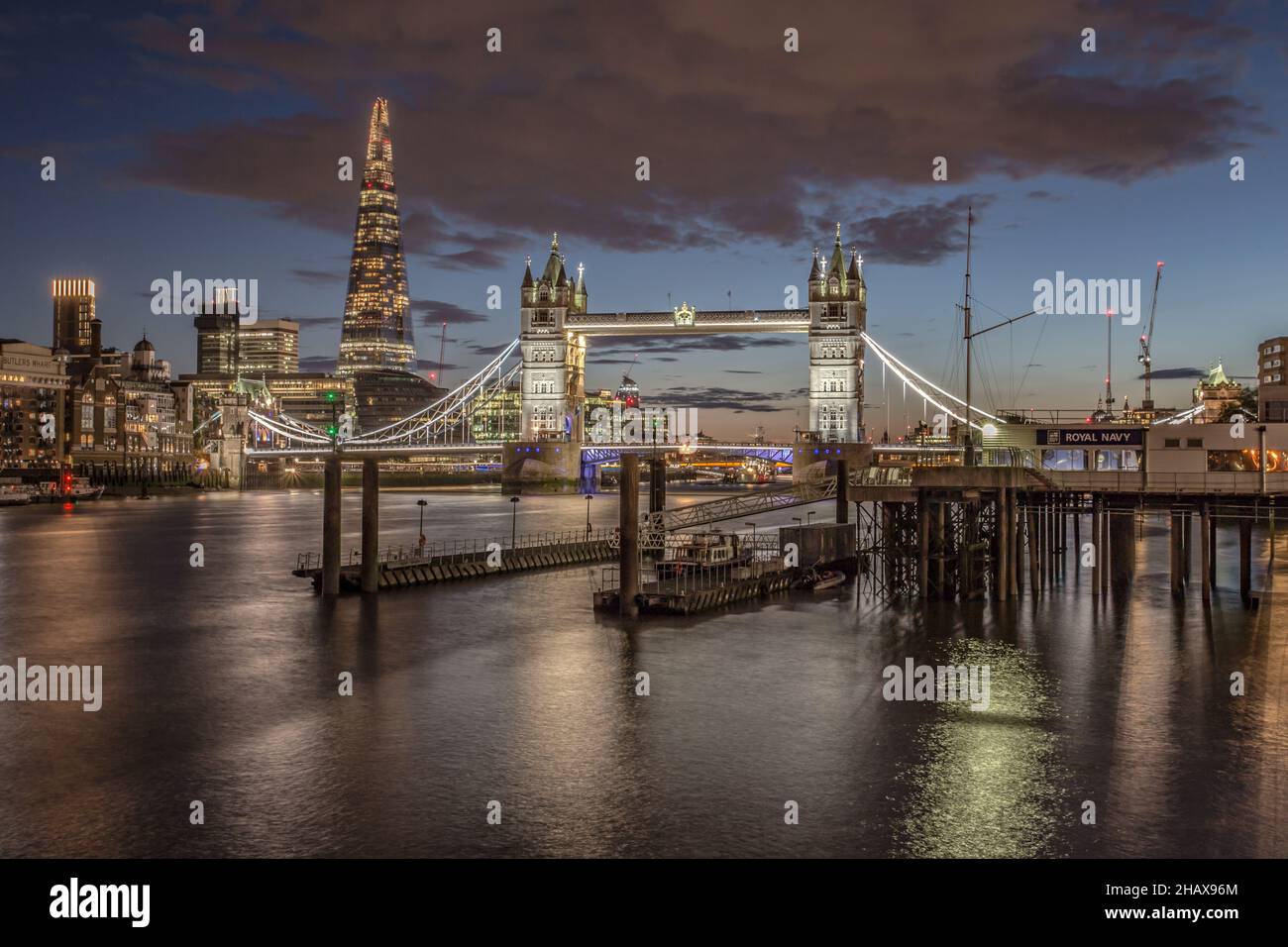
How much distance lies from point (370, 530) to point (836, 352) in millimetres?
→ 126406

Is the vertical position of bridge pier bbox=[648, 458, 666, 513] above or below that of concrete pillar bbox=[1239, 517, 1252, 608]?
above

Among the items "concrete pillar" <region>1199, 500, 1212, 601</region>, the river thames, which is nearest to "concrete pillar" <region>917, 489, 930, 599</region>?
the river thames

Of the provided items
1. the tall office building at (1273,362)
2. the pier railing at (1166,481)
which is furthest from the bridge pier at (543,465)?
the pier railing at (1166,481)

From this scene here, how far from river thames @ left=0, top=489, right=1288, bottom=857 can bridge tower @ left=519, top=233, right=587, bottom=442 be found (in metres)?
126

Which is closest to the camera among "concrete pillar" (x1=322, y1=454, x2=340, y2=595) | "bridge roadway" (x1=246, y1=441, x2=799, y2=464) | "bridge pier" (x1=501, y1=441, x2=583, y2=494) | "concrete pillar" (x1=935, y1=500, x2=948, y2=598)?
"concrete pillar" (x1=322, y1=454, x2=340, y2=595)

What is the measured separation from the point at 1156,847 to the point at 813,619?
2133 cm

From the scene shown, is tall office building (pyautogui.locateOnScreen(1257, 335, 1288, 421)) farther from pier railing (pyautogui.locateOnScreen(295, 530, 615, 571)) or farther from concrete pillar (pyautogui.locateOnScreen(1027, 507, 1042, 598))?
concrete pillar (pyautogui.locateOnScreen(1027, 507, 1042, 598))

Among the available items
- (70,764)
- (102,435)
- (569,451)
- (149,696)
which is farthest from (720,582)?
(102,435)

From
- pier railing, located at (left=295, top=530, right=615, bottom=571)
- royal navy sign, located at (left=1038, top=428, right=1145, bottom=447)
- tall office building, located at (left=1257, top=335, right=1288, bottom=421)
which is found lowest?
pier railing, located at (left=295, top=530, right=615, bottom=571)

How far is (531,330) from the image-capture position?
568ft

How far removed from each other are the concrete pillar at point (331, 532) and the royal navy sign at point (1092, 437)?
28463 mm

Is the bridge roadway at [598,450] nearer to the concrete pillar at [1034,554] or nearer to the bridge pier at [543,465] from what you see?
the bridge pier at [543,465]

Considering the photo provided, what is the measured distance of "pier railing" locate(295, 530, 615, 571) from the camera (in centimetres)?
4938

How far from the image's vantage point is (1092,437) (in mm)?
45219
